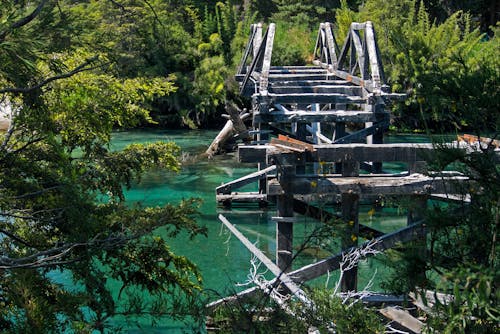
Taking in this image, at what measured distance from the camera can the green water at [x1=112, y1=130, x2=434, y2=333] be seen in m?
9.03

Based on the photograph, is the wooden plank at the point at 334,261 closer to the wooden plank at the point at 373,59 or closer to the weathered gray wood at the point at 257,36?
the wooden plank at the point at 373,59

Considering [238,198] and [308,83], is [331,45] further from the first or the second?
[238,198]

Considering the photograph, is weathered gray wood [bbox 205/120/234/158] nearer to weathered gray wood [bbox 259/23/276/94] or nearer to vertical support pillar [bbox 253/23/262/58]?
vertical support pillar [bbox 253/23/262/58]

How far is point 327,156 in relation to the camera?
6.07 metres

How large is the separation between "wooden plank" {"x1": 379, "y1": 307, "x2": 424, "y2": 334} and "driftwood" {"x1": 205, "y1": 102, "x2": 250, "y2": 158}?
12.5m

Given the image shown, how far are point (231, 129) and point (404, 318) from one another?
45.1ft

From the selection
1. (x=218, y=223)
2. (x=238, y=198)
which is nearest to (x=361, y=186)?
(x=218, y=223)

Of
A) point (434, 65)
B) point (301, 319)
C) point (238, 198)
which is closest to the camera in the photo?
point (434, 65)

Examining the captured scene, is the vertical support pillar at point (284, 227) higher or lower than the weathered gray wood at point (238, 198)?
higher

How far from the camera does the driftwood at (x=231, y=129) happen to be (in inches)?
689

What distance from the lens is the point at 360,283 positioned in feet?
27.5

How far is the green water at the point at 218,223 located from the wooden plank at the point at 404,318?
413mm

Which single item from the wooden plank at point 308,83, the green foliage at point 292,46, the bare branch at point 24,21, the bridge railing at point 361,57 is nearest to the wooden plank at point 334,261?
the bare branch at point 24,21

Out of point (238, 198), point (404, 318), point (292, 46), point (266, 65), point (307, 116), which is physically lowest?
point (238, 198)
